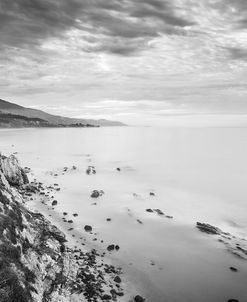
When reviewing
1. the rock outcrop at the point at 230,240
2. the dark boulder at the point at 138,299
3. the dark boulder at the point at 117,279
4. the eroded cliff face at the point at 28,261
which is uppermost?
the eroded cliff face at the point at 28,261

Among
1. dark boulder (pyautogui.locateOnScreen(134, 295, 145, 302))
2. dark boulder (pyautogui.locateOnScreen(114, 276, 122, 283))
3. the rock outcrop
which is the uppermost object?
the rock outcrop

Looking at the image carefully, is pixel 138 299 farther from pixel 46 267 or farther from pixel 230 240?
pixel 230 240

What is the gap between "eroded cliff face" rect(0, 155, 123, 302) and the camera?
1119 centimetres

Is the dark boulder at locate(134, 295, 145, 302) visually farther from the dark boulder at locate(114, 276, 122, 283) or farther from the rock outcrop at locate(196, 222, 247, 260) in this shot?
the rock outcrop at locate(196, 222, 247, 260)

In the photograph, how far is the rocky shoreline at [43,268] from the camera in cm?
1128

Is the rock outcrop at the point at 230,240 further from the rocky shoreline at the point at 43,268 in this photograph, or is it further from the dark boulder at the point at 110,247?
the rocky shoreline at the point at 43,268

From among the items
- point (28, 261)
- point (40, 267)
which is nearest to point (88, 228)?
point (40, 267)

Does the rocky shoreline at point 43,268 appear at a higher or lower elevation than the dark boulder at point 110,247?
higher

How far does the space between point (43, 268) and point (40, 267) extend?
0.22m

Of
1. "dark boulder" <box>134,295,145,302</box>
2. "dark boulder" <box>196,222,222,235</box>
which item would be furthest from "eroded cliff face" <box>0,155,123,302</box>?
"dark boulder" <box>196,222,222,235</box>

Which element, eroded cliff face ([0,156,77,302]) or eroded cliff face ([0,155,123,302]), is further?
eroded cliff face ([0,155,123,302])

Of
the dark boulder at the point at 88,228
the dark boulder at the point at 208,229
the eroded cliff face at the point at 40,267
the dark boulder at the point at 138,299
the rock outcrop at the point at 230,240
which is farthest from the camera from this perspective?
the dark boulder at the point at 208,229

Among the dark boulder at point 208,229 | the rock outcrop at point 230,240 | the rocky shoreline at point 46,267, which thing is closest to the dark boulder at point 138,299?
the rocky shoreline at point 46,267

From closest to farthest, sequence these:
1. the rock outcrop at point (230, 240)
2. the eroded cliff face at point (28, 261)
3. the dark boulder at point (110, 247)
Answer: the eroded cliff face at point (28, 261) < the dark boulder at point (110, 247) < the rock outcrop at point (230, 240)
